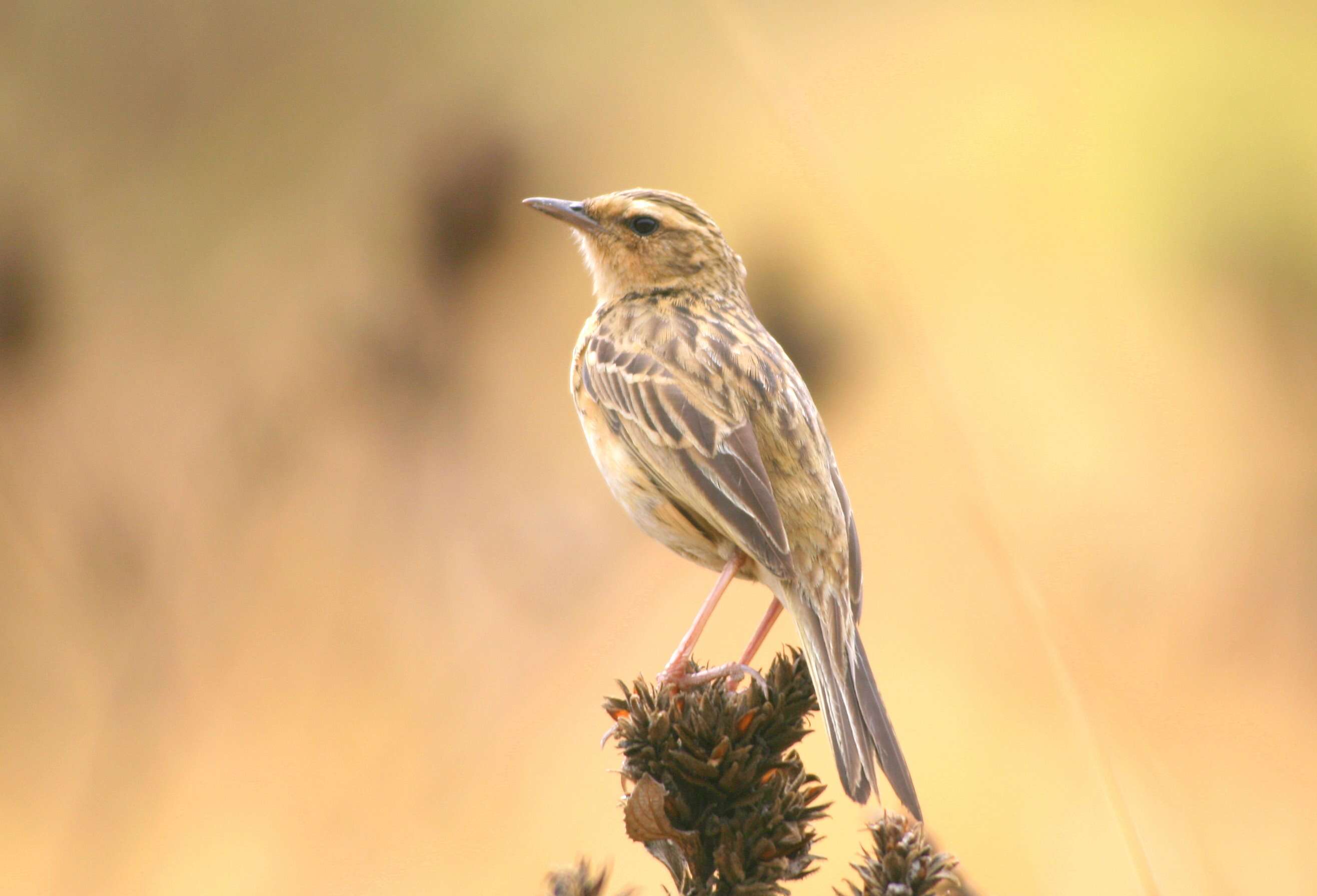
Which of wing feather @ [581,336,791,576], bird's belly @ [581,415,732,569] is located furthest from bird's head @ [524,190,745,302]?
bird's belly @ [581,415,732,569]

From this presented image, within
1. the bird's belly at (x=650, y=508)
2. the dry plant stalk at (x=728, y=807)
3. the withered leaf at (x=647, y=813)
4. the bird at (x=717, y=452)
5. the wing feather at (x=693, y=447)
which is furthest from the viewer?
the bird's belly at (x=650, y=508)

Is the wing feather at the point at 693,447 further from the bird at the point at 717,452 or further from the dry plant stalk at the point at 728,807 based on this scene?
the dry plant stalk at the point at 728,807

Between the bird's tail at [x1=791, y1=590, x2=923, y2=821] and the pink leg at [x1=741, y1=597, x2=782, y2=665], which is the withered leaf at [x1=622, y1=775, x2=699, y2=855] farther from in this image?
the pink leg at [x1=741, y1=597, x2=782, y2=665]

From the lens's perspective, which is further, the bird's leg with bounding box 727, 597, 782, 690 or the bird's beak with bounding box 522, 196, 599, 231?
the bird's beak with bounding box 522, 196, 599, 231

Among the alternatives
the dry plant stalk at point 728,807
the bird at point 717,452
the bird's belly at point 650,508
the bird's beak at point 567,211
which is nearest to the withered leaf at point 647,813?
the dry plant stalk at point 728,807

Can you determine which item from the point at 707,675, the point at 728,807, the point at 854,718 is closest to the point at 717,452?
the point at 707,675

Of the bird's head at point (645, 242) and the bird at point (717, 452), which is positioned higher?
the bird's head at point (645, 242)

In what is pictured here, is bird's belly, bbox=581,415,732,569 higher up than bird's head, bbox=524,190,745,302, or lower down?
lower down
